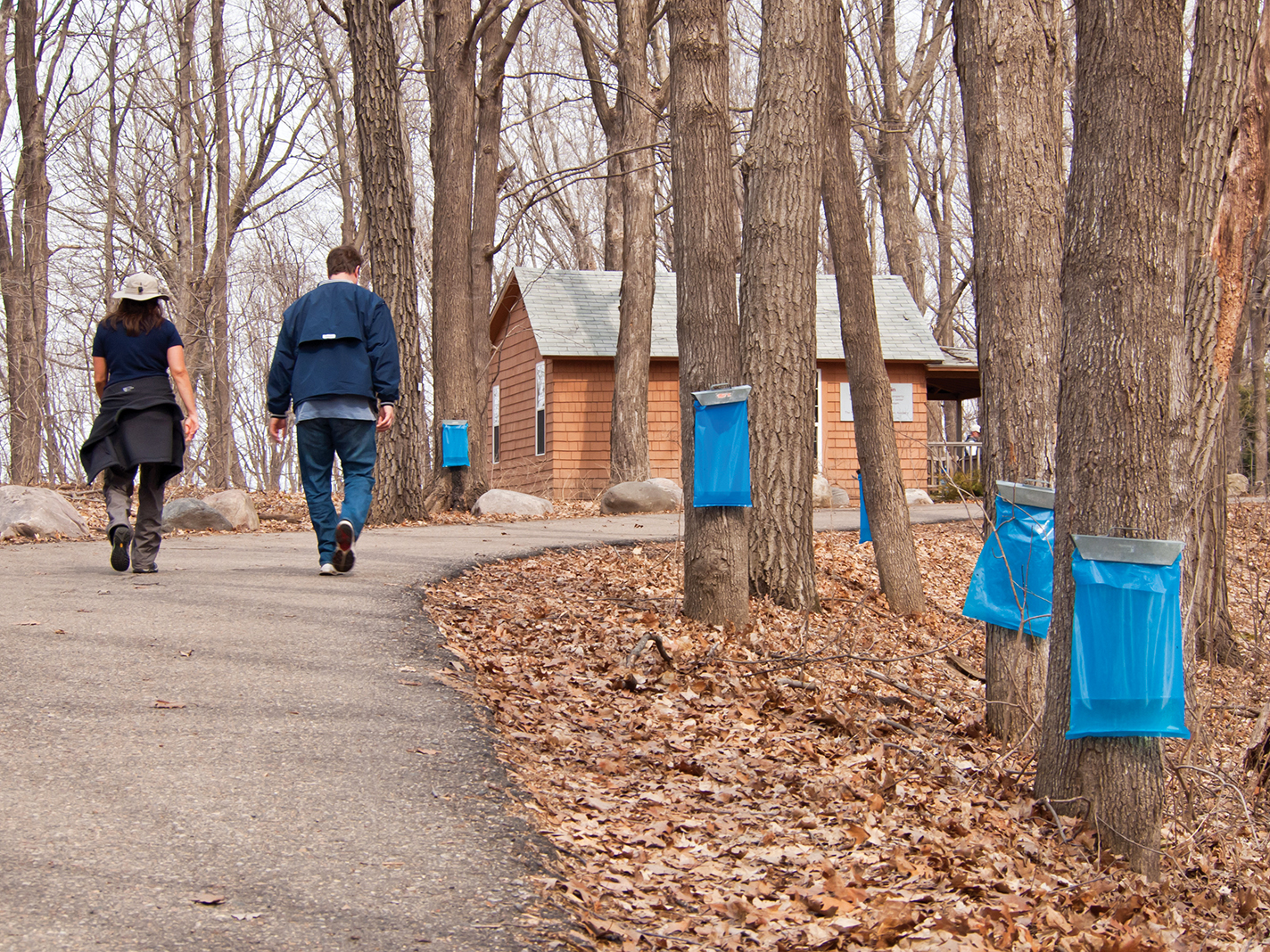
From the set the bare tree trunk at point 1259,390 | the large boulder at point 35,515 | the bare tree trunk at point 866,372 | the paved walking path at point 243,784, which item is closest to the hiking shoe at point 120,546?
the paved walking path at point 243,784

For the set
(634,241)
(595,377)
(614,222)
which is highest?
(614,222)

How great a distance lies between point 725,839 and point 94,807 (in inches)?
80.3

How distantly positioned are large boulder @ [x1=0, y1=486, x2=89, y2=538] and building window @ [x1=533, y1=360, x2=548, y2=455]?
12.5m

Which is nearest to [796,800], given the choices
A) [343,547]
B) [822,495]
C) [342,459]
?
[343,547]

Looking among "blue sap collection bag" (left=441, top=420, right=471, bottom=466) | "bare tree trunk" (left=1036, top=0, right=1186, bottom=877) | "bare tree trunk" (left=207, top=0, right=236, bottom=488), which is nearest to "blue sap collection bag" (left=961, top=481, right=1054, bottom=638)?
"bare tree trunk" (left=1036, top=0, right=1186, bottom=877)

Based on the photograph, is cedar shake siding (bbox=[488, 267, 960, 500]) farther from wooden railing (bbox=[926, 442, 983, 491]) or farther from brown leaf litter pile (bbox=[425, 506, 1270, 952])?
brown leaf litter pile (bbox=[425, 506, 1270, 952])

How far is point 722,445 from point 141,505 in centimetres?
397

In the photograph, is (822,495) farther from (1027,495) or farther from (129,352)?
(1027,495)

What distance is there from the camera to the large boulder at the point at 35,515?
35.9ft

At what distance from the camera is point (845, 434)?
79.4 feet

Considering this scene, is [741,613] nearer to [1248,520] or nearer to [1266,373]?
[1248,520]

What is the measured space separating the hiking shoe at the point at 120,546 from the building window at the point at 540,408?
15886 mm

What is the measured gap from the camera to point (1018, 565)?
17.8 ft

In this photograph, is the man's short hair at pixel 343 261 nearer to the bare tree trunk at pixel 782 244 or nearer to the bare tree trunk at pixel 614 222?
the bare tree trunk at pixel 782 244
